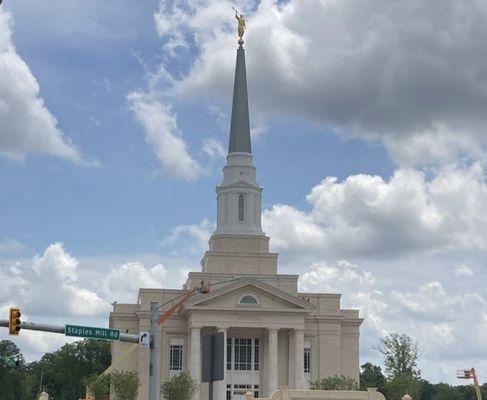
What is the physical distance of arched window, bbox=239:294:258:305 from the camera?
3410 inches

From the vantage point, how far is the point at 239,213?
9319 centimetres

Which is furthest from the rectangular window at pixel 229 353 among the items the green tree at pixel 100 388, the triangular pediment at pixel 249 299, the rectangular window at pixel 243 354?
the green tree at pixel 100 388

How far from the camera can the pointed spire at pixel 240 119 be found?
94.8 metres

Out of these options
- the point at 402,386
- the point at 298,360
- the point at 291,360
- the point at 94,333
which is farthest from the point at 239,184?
the point at 94,333

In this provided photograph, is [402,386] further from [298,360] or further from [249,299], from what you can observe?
[249,299]

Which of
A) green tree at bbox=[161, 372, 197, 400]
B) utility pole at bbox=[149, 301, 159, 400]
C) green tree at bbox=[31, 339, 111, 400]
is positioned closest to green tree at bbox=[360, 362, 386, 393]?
green tree at bbox=[31, 339, 111, 400]

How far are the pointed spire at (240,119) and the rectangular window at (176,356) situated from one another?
1924 cm

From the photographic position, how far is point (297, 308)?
86688 millimetres

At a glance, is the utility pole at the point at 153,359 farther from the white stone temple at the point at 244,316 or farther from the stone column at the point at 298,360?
the stone column at the point at 298,360

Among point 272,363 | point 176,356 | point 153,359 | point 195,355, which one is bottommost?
point 153,359

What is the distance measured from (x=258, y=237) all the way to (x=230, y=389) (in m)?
14.2

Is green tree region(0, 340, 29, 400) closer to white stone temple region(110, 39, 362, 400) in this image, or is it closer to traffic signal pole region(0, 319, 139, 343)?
white stone temple region(110, 39, 362, 400)

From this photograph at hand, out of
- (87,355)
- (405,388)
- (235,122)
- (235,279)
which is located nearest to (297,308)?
(235,279)

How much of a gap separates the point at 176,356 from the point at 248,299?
8880mm
